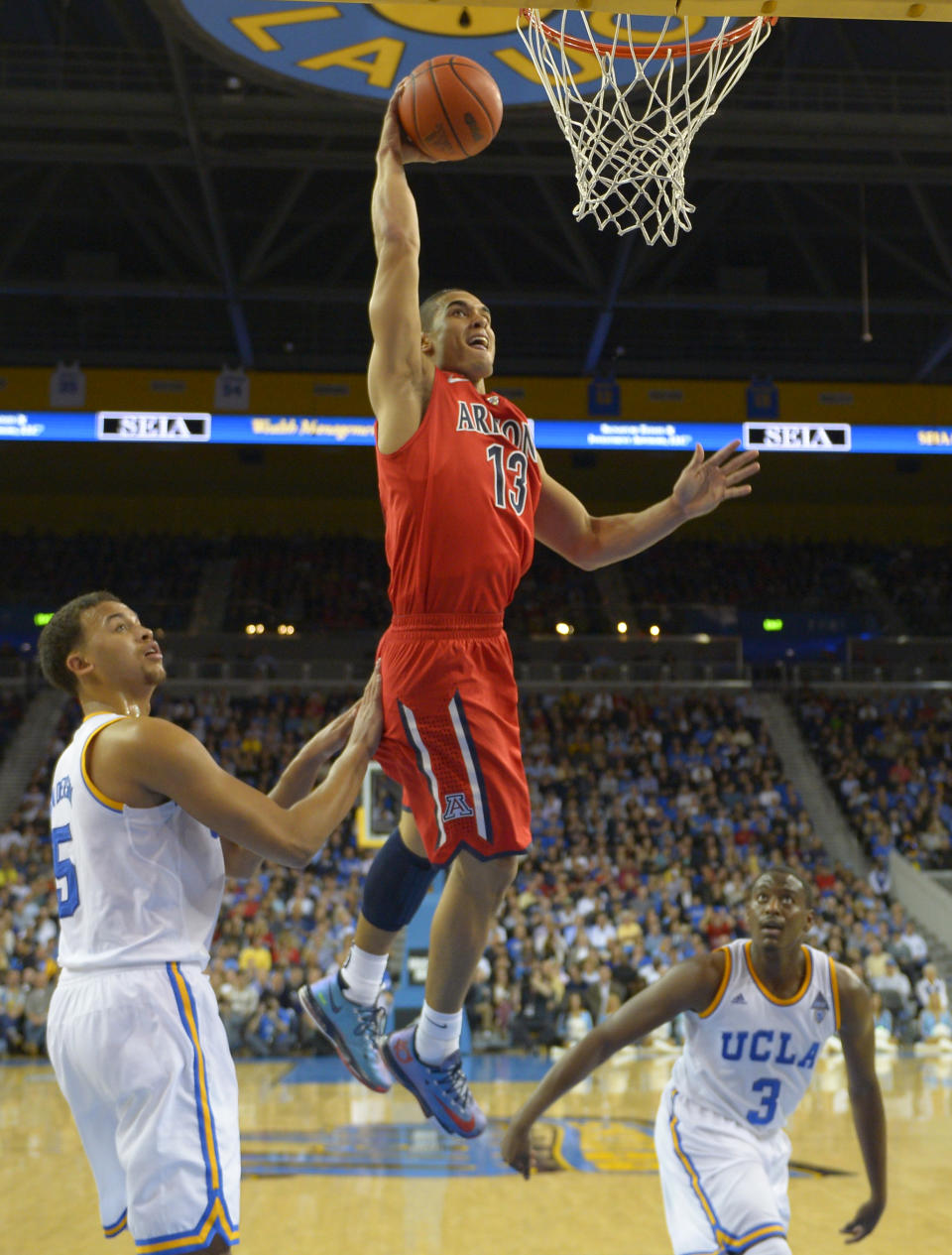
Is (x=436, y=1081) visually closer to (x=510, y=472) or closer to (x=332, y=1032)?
(x=332, y=1032)

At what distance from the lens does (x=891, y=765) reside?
1909 centimetres

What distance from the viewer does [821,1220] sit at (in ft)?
23.4

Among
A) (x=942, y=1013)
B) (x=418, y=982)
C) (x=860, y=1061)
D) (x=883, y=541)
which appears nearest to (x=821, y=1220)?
(x=860, y=1061)

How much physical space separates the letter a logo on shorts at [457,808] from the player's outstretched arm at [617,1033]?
57.1 inches

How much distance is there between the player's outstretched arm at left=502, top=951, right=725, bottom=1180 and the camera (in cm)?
440

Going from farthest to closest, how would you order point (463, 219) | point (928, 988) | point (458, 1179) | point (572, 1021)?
1. point (463, 219)
2. point (928, 988)
3. point (572, 1021)
4. point (458, 1179)

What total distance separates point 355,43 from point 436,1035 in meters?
9.90

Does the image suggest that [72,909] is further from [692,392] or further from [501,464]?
[692,392]

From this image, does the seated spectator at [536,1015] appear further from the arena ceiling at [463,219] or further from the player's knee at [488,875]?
the player's knee at [488,875]

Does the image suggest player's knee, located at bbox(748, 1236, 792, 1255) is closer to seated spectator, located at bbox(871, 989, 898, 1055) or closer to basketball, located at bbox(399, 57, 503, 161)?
basketball, located at bbox(399, 57, 503, 161)

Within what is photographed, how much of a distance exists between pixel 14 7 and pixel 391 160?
14.1 meters

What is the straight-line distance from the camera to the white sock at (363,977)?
3.82 meters

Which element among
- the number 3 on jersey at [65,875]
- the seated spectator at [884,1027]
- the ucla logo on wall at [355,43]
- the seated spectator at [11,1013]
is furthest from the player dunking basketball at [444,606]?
the seated spectator at [884,1027]

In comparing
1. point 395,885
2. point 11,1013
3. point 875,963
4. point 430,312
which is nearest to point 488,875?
point 395,885
